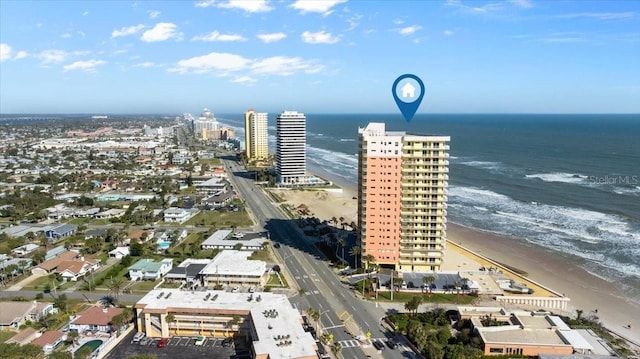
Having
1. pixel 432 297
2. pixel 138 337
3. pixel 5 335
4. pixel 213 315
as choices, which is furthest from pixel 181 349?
pixel 432 297

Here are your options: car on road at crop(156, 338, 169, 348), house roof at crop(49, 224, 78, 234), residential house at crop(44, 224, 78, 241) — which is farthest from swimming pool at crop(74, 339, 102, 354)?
house roof at crop(49, 224, 78, 234)

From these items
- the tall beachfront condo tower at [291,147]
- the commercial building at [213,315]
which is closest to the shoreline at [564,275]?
the commercial building at [213,315]

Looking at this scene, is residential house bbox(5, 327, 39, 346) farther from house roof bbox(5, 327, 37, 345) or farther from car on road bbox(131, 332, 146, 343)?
car on road bbox(131, 332, 146, 343)

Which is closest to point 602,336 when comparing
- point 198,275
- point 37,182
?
point 198,275

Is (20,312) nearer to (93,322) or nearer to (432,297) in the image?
(93,322)

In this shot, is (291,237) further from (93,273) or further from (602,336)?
(602,336)
